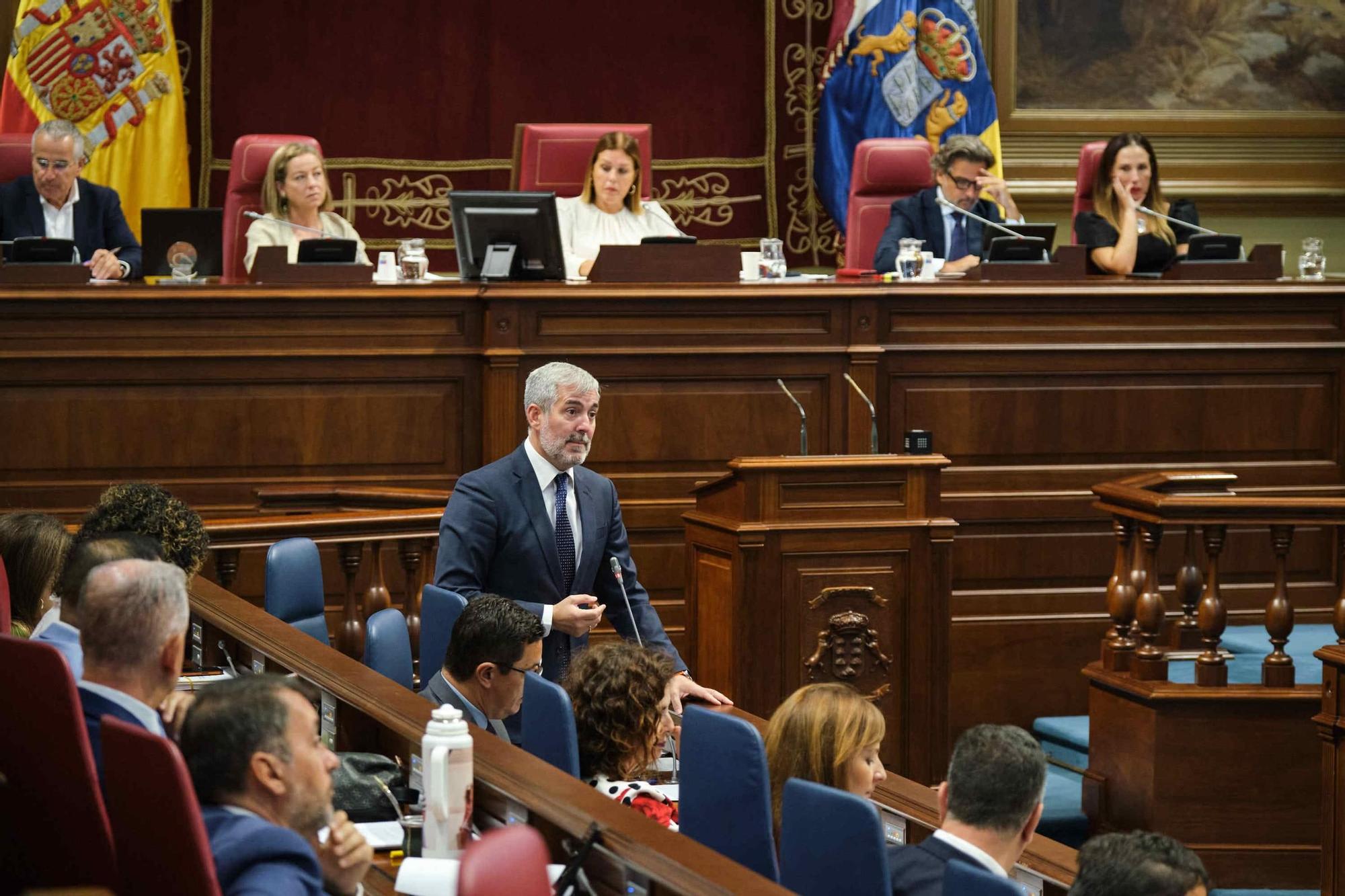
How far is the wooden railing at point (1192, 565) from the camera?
189 inches

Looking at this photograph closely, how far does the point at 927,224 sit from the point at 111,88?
3.89 m

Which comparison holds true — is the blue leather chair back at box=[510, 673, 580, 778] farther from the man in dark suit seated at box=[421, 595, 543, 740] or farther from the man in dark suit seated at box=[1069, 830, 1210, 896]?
the man in dark suit seated at box=[1069, 830, 1210, 896]

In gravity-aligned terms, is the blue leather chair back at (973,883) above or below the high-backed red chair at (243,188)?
below

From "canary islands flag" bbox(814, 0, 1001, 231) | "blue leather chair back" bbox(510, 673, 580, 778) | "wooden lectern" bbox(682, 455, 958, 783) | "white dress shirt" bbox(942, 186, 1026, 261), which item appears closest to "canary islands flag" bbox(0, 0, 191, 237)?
"canary islands flag" bbox(814, 0, 1001, 231)

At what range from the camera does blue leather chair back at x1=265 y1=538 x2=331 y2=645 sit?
3994mm

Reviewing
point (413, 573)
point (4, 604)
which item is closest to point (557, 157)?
point (413, 573)

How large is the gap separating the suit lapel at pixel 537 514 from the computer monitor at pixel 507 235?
217 cm

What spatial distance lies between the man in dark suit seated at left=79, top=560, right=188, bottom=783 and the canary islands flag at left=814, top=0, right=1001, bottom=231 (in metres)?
6.68

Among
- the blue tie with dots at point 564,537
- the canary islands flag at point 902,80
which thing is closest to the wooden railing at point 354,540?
the blue tie with dots at point 564,537

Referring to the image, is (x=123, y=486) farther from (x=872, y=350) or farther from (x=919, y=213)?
(x=919, y=213)

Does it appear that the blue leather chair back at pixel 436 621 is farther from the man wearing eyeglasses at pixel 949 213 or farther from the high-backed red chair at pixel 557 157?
the high-backed red chair at pixel 557 157

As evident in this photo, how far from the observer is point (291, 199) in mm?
6656

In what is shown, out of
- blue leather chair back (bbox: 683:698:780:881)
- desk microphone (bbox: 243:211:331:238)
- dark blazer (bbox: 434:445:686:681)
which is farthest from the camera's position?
desk microphone (bbox: 243:211:331:238)

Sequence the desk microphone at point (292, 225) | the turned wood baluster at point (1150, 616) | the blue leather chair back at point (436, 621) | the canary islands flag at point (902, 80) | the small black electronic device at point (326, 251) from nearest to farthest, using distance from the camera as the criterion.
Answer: the blue leather chair back at point (436, 621) → the turned wood baluster at point (1150, 616) → the small black electronic device at point (326, 251) → the desk microphone at point (292, 225) → the canary islands flag at point (902, 80)
